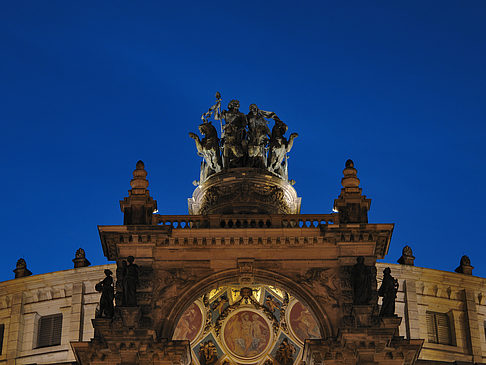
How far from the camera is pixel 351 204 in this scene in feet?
163

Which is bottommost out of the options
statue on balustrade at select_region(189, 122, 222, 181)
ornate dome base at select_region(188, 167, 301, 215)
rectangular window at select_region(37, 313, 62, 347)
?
rectangular window at select_region(37, 313, 62, 347)

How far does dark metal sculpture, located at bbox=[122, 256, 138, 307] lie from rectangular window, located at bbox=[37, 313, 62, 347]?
1414 centimetres

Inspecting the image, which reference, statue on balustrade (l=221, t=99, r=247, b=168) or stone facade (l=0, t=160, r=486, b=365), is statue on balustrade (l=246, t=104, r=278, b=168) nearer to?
statue on balustrade (l=221, t=99, r=247, b=168)

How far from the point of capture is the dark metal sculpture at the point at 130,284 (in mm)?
47062

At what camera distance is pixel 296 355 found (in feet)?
175

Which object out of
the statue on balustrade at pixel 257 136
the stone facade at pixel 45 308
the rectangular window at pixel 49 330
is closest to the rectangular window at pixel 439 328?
the statue on balustrade at pixel 257 136

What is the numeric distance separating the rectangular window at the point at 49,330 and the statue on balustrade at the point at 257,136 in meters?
12.9

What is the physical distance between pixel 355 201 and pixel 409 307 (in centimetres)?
1297

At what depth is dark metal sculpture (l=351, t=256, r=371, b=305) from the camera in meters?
47.2

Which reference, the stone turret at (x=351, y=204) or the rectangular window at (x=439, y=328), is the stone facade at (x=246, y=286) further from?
the rectangular window at (x=439, y=328)

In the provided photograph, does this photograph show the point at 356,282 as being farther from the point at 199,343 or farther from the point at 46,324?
the point at 46,324

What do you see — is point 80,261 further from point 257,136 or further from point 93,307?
point 257,136

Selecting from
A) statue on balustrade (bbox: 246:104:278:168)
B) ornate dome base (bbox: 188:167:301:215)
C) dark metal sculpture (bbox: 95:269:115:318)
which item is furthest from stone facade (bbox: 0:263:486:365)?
dark metal sculpture (bbox: 95:269:115:318)

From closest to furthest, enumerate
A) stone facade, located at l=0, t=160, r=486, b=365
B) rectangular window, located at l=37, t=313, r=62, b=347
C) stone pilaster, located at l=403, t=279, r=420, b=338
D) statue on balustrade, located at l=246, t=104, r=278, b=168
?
1. stone facade, located at l=0, t=160, r=486, b=365
2. statue on balustrade, located at l=246, t=104, r=278, b=168
3. stone pilaster, located at l=403, t=279, r=420, b=338
4. rectangular window, located at l=37, t=313, r=62, b=347
